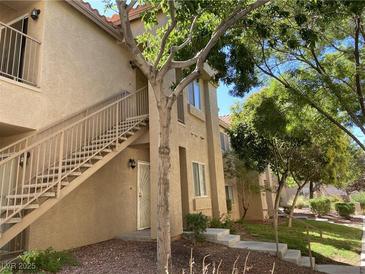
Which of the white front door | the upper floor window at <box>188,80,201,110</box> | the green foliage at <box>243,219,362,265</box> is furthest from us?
the upper floor window at <box>188,80,201,110</box>

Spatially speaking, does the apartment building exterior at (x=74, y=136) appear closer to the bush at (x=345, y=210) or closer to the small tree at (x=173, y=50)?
the small tree at (x=173, y=50)

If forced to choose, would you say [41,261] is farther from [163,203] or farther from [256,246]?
[256,246]

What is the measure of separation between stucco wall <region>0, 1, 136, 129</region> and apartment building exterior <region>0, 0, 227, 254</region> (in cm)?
3

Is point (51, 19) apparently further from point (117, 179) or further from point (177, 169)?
point (177, 169)

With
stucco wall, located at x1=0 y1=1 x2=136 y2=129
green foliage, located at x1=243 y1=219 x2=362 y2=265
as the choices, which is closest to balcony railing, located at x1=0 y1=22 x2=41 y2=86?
stucco wall, located at x1=0 y1=1 x2=136 y2=129

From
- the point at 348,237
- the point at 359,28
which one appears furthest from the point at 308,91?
the point at 348,237

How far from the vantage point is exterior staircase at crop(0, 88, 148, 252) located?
649cm

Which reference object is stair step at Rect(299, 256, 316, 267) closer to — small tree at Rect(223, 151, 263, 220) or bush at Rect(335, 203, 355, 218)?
small tree at Rect(223, 151, 263, 220)

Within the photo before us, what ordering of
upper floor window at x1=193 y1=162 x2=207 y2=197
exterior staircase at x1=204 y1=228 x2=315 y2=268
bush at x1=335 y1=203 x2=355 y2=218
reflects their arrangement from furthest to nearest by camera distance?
bush at x1=335 y1=203 x2=355 y2=218 < upper floor window at x1=193 y1=162 x2=207 y2=197 < exterior staircase at x1=204 y1=228 x2=315 y2=268

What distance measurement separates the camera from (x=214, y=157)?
50.9ft

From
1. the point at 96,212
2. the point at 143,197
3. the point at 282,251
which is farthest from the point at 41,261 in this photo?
the point at 282,251

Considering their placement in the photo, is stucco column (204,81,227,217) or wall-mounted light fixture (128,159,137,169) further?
stucco column (204,81,227,217)

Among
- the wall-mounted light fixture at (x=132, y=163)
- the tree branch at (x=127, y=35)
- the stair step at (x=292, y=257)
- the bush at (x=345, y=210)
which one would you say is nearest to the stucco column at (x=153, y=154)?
the wall-mounted light fixture at (x=132, y=163)

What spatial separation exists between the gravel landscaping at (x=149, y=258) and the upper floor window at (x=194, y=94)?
6843 mm
